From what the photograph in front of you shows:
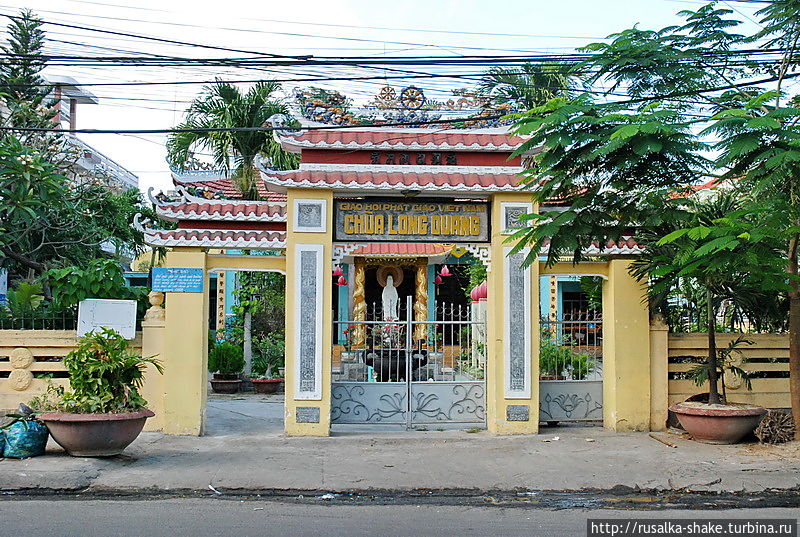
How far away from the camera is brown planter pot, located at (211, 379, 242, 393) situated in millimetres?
18281

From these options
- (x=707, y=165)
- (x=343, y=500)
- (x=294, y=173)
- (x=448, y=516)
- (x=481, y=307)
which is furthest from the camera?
(x=481, y=307)

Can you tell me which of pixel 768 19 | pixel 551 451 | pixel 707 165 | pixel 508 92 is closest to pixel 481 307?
pixel 551 451

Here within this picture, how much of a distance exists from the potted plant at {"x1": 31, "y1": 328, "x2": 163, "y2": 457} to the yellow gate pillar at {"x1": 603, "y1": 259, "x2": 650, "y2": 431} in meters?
6.51

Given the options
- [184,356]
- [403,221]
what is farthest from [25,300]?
[403,221]

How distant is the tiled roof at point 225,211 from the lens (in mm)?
11508

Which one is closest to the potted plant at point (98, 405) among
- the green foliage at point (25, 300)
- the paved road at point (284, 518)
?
the paved road at point (284, 518)

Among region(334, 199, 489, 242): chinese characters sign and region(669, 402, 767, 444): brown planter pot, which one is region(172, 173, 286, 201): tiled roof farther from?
region(669, 402, 767, 444): brown planter pot

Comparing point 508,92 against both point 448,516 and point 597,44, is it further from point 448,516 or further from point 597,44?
point 448,516

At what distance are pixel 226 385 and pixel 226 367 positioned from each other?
0.42 metres

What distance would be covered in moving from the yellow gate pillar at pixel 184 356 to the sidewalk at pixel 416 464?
0.31 metres

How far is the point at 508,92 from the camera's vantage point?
20.6 m

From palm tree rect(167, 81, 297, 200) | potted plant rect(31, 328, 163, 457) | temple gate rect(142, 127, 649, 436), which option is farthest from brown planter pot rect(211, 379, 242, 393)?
potted plant rect(31, 328, 163, 457)

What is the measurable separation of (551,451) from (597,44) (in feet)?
16.8

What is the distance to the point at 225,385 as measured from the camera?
18.3 meters
